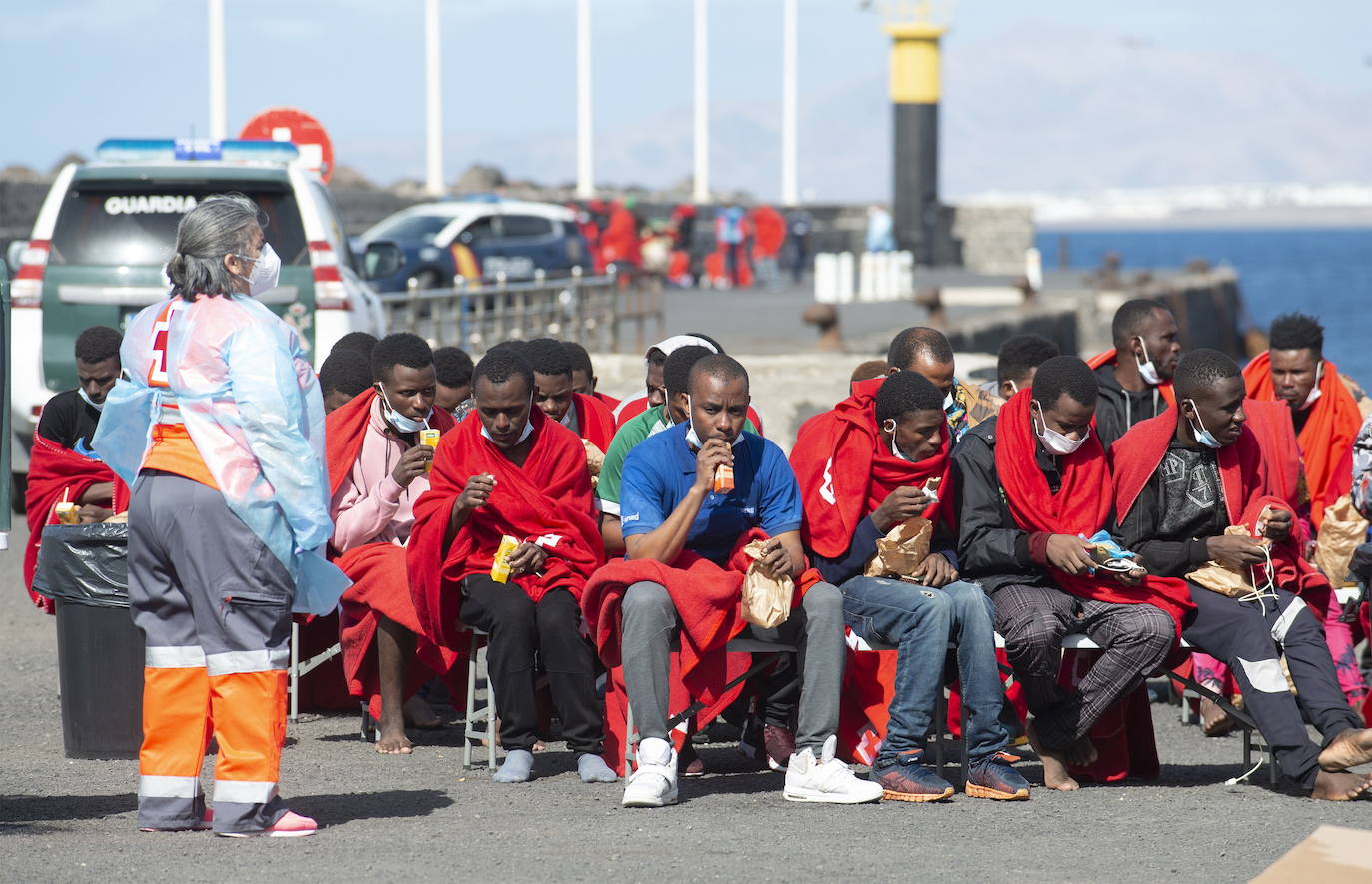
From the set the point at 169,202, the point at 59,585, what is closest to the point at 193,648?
the point at 59,585

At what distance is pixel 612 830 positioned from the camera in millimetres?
5504

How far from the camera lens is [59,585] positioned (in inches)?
246

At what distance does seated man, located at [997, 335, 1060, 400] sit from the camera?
778 cm

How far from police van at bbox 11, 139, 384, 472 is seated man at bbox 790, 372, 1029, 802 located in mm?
4745

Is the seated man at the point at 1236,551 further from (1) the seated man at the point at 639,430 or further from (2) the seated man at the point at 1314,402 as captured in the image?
(1) the seated man at the point at 639,430

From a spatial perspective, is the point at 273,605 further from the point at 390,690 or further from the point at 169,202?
the point at 169,202

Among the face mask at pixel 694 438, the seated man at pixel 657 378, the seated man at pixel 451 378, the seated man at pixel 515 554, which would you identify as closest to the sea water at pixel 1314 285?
the seated man at pixel 657 378

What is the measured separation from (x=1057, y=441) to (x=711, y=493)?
1154 mm

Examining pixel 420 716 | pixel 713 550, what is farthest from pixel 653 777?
pixel 420 716

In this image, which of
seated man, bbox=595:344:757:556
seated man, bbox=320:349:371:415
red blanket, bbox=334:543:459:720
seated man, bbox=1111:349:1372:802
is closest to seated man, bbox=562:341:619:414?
seated man, bbox=320:349:371:415

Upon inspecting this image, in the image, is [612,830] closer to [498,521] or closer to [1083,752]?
[498,521]

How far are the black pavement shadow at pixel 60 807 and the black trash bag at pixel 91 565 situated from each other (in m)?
0.68

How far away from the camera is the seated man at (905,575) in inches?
235

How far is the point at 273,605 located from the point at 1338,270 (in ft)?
373
